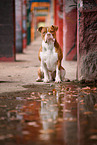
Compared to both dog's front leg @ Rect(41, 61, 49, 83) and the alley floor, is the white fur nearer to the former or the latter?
dog's front leg @ Rect(41, 61, 49, 83)

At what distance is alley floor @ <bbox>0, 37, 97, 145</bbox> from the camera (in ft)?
14.8

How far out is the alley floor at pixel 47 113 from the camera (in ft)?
14.8

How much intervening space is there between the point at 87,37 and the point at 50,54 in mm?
1101

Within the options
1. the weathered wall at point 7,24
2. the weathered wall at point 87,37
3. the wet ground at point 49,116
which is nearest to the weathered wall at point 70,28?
the weathered wall at point 7,24

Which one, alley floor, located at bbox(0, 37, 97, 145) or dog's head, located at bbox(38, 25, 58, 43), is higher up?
dog's head, located at bbox(38, 25, 58, 43)

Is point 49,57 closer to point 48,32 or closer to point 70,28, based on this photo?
point 48,32

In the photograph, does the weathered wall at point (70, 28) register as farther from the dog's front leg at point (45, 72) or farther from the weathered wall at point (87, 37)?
the dog's front leg at point (45, 72)

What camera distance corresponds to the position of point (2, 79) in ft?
32.8

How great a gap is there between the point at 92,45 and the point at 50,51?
45.2 inches

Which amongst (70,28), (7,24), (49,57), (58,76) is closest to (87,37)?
(49,57)

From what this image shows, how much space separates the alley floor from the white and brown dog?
31 centimetres

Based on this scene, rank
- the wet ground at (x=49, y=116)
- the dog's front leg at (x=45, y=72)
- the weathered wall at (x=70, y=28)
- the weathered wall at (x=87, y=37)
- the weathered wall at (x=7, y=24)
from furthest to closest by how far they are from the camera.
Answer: the weathered wall at (x=7, y=24) < the weathered wall at (x=70, y=28) < the dog's front leg at (x=45, y=72) < the weathered wall at (x=87, y=37) < the wet ground at (x=49, y=116)

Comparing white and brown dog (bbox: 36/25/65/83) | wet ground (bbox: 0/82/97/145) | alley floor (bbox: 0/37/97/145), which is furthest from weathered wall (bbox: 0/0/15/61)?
wet ground (bbox: 0/82/97/145)

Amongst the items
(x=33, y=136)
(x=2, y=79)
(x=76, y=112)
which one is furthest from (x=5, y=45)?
(x=33, y=136)
